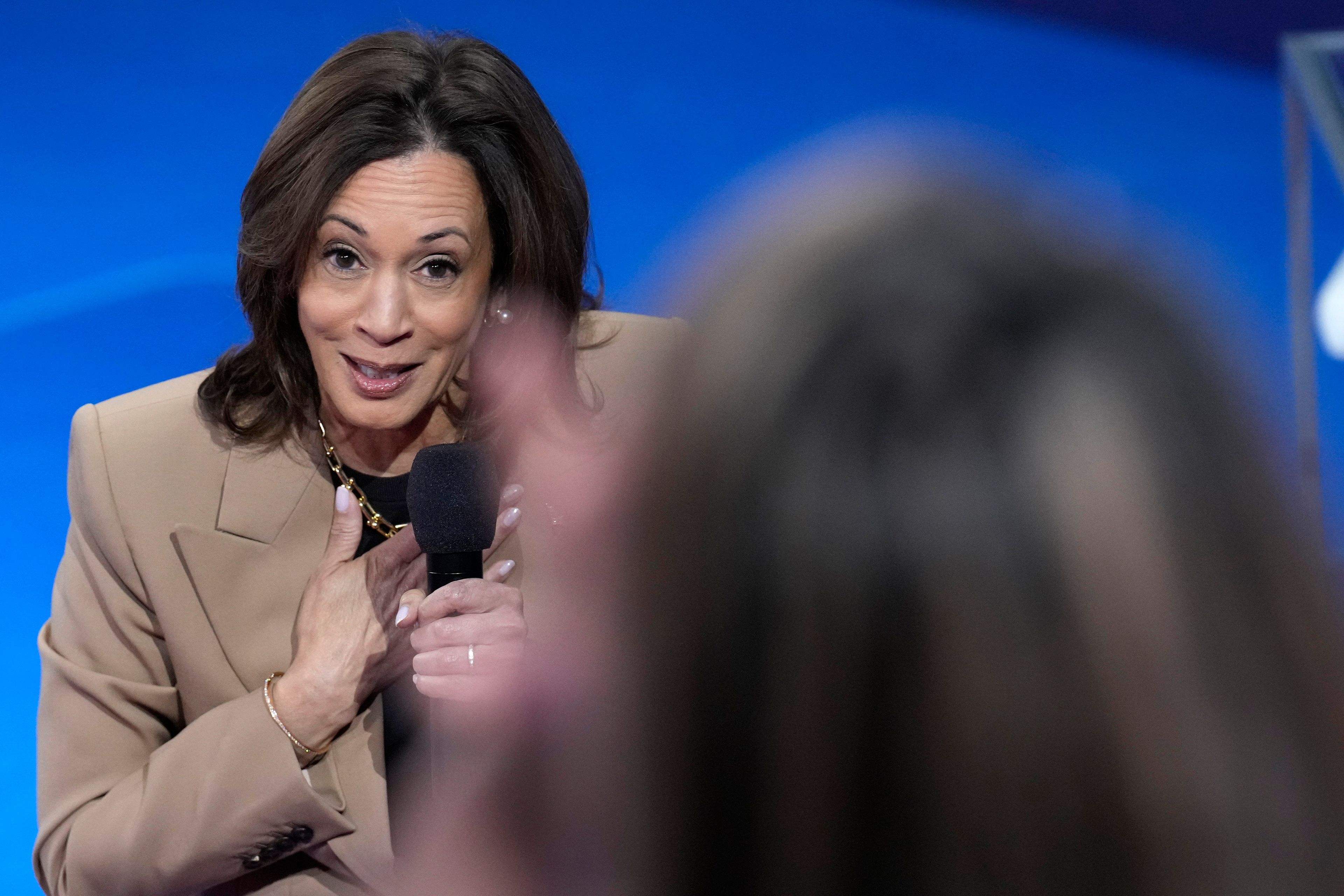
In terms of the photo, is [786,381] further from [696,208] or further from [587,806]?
[696,208]

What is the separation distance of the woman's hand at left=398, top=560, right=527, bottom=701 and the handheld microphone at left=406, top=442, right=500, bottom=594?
0.02 metres

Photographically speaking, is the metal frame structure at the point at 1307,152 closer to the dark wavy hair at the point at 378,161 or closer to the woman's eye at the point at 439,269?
the dark wavy hair at the point at 378,161

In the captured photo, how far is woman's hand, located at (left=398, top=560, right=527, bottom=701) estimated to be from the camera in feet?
3.33

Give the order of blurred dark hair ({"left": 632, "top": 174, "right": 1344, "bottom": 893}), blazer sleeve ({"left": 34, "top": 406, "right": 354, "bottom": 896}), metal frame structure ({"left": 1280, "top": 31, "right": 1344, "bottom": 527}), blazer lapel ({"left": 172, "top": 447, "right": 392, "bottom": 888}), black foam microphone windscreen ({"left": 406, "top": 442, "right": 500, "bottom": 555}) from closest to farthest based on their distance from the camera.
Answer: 1. blurred dark hair ({"left": 632, "top": 174, "right": 1344, "bottom": 893})
2. black foam microphone windscreen ({"left": 406, "top": 442, "right": 500, "bottom": 555})
3. blazer sleeve ({"left": 34, "top": 406, "right": 354, "bottom": 896})
4. blazer lapel ({"left": 172, "top": 447, "right": 392, "bottom": 888})
5. metal frame structure ({"left": 1280, "top": 31, "right": 1344, "bottom": 527})

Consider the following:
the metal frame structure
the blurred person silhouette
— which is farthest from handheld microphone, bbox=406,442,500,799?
the metal frame structure

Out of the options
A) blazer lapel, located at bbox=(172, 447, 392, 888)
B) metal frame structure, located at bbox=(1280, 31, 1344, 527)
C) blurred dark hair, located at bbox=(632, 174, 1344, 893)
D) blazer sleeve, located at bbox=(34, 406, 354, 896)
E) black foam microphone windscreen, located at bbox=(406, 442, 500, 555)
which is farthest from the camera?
metal frame structure, located at bbox=(1280, 31, 1344, 527)

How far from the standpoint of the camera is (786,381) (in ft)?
1.19

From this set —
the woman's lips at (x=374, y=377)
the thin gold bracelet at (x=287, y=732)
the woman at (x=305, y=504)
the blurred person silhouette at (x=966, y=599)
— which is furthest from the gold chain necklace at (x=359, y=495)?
the blurred person silhouette at (x=966, y=599)

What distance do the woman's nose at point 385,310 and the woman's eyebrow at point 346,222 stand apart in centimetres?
5

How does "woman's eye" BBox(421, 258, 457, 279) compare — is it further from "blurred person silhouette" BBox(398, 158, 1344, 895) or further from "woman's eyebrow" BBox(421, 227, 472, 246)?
"blurred person silhouette" BBox(398, 158, 1344, 895)

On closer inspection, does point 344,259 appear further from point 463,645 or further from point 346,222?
point 463,645

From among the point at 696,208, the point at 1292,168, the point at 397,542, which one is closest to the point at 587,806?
the point at 397,542

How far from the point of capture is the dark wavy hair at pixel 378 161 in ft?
4.48

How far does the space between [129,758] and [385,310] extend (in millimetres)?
562
